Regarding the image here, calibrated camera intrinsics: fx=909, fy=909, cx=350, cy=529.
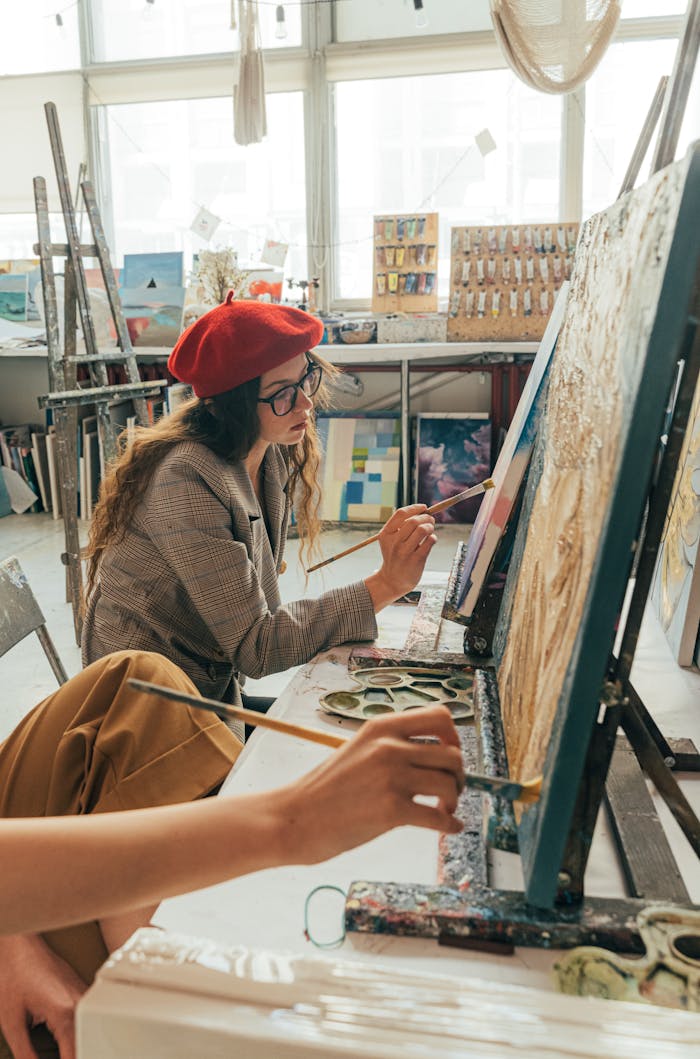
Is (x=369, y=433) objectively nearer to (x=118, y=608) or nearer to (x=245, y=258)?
(x=245, y=258)

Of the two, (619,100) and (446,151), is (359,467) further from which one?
(619,100)

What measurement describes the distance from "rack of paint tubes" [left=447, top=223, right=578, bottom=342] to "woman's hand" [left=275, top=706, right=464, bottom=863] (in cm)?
408

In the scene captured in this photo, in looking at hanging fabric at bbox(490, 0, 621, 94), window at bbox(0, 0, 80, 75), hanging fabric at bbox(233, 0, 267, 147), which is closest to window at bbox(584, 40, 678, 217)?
hanging fabric at bbox(233, 0, 267, 147)

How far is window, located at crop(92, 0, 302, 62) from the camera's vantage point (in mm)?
4914

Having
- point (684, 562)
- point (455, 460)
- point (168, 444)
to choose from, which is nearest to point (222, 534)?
point (168, 444)

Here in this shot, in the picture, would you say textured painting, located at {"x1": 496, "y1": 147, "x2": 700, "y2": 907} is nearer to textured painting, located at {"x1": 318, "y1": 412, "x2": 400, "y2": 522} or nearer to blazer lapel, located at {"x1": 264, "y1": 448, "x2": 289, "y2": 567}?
blazer lapel, located at {"x1": 264, "y1": 448, "x2": 289, "y2": 567}

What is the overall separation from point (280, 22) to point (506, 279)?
1744 millimetres

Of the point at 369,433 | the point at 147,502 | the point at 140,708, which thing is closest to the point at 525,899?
the point at 140,708

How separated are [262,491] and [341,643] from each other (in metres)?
0.48

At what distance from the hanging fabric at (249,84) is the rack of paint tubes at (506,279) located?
1.09m

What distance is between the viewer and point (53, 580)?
3832 mm

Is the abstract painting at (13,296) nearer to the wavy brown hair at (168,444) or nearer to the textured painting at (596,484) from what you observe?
the wavy brown hair at (168,444)

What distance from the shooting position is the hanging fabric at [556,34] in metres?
2.29

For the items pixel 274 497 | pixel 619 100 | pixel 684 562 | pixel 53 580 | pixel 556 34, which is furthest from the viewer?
pixel 619 100
